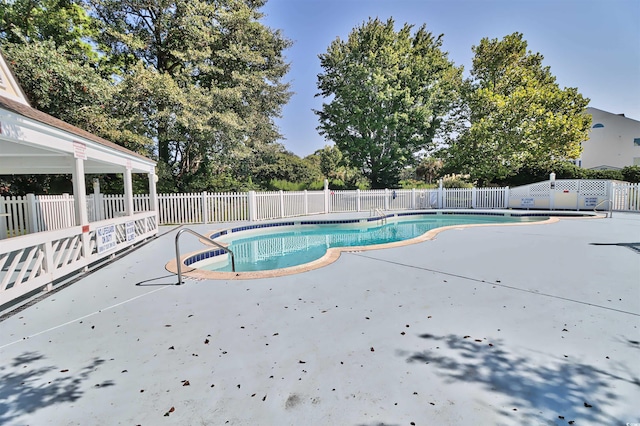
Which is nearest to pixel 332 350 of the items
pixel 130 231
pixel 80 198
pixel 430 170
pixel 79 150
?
pixel 80 198

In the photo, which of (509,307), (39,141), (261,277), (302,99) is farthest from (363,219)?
(302,99)

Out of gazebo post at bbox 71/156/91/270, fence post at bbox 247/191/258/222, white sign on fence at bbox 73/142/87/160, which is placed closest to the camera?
white sign on fence at bbox 73/142/87/160

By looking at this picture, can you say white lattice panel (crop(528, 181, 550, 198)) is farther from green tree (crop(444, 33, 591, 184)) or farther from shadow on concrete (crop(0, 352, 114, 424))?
shadow on concrete (crop(0, 352, 114, 424))

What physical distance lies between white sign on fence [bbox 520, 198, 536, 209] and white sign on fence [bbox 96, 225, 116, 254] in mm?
18645

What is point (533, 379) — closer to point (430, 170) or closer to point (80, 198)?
point (80, 198)

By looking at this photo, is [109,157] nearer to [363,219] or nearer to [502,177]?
[363,219]

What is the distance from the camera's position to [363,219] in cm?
1257

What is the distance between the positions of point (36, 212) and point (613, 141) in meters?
38.2

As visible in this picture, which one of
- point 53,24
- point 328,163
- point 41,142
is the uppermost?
point 53,24

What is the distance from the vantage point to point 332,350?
8.21ft

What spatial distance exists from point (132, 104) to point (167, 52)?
4.09m

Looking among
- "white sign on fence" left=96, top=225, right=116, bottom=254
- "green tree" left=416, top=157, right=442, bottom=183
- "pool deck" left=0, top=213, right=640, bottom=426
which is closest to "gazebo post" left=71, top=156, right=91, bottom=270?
"white sign on fence" left=96, top=225, right=116, bottom=254

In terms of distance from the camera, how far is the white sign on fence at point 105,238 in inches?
213

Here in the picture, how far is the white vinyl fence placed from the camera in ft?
27.9
